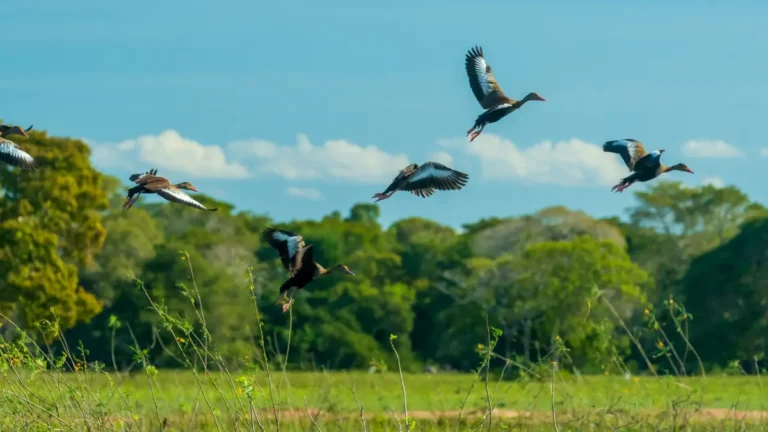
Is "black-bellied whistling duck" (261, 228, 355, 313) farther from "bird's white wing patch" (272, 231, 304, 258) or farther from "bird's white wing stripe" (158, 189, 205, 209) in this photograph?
"bird's white wing stripe" (158, 189, 205, 209)

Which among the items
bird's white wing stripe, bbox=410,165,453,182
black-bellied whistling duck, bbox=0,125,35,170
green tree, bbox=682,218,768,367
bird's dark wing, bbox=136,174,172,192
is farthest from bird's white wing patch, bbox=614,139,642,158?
green tree, bbox=682,218,768,367

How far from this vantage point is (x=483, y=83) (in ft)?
35.2

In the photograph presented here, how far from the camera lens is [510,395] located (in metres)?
24.2

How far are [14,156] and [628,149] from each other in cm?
484

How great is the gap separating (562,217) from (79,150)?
81.3 ft

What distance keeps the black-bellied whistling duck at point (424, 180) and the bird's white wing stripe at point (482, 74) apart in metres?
1.23

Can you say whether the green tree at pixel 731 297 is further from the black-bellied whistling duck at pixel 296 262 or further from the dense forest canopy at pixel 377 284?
the black-bellied whistling duck at pixel 296 262

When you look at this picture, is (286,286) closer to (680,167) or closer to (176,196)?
(176,196)

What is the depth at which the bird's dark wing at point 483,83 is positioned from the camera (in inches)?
399

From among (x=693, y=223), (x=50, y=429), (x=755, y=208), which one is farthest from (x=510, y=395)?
(x=755, y=208)

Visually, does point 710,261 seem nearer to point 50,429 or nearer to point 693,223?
point 693,223

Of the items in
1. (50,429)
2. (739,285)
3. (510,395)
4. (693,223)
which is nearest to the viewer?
(50,429)

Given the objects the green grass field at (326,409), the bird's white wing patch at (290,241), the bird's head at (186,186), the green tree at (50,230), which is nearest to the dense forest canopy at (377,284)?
the green tree at (50,230)

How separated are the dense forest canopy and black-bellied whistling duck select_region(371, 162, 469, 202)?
30.4 metres
